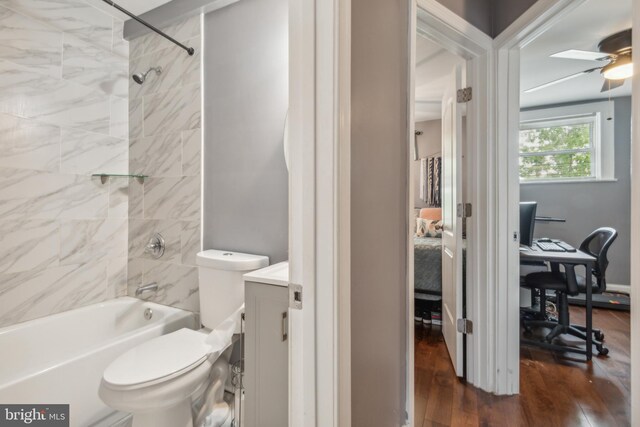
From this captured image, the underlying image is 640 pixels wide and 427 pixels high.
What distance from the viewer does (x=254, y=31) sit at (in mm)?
1802

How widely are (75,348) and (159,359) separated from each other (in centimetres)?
103

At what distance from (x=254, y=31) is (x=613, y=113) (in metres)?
4.40

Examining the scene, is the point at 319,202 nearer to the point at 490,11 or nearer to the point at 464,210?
the point at 464,210

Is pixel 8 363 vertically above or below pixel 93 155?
below

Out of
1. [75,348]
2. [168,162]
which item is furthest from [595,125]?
[75,348]

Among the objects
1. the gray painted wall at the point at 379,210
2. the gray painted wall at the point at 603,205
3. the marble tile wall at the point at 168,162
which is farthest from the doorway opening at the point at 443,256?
the gray painted wall at the point at 603,205

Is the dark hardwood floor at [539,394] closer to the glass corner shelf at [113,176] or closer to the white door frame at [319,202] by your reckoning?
the white door frame at [319,202]

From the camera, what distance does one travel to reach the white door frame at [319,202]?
2.48ft

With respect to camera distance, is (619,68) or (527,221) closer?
(619,68)

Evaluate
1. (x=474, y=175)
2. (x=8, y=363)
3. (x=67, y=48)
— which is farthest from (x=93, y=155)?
(x=474, y=175)

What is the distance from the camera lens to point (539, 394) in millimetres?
1791

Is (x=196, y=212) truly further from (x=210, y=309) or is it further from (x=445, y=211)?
(x=445, y=211)

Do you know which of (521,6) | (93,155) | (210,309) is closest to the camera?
(521,6)

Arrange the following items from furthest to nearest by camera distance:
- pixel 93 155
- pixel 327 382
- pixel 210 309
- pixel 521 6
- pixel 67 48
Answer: pixel 93 155, pixel 67 48, pixel 210 309, pixel 521 6, pixel 327 382
